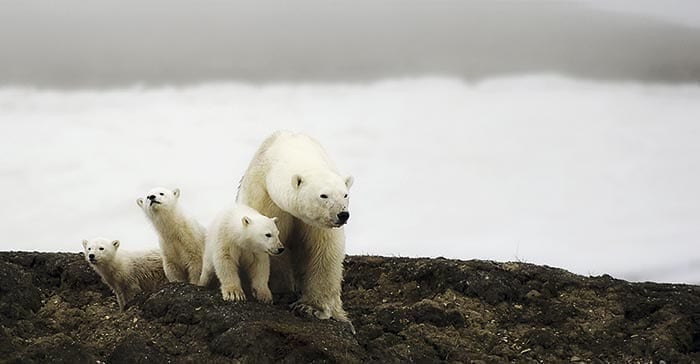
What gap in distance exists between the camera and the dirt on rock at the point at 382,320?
14906 mm

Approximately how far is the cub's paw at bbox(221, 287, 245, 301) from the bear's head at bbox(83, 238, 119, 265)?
9.11ft

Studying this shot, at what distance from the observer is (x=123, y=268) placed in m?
18.1

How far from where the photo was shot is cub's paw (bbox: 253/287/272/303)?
15.9 meters

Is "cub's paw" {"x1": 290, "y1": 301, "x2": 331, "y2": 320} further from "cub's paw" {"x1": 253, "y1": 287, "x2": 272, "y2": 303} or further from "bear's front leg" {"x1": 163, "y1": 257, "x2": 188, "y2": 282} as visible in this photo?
"bear's front leg" {"x1": 163, "y1": 257, "x2": 188, "y2": 282}

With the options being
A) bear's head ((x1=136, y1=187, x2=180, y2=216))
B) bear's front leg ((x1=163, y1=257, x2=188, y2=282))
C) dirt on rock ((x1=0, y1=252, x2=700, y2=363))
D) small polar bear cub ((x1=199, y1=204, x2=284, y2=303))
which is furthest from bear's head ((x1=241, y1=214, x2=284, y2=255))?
bear's front leg ((x1=163, y1=257, x2=188, y2=282))

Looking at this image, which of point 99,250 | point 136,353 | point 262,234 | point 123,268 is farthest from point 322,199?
point 123,268

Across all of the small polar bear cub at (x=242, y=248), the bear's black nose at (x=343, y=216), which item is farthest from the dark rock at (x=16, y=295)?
the bear's black nose at (x=343, y=216)

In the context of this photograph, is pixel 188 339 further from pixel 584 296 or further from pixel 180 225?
pixel 584 296

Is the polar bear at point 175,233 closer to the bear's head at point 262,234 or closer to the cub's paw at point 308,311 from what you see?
the cub's paw at point 308,311

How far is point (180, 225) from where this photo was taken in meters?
17.4

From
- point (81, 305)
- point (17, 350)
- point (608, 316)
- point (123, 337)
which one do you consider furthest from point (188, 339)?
point (608, 316)

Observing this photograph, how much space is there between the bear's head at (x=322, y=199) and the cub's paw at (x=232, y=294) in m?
1.26

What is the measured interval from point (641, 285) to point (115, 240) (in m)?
7.21

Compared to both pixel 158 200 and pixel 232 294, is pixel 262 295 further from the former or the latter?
pixel 158 200
